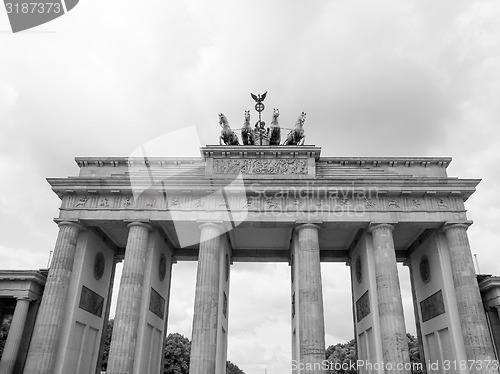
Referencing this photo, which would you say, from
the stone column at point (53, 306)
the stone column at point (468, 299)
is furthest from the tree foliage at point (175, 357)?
the stone column at point (468, 299)

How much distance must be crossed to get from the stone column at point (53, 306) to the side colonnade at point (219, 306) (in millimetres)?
54

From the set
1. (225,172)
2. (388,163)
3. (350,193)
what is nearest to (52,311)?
(225,172)

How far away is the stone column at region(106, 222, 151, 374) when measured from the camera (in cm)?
2145

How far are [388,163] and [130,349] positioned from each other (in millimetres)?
20294

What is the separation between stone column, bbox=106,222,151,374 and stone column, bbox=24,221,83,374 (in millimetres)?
3285

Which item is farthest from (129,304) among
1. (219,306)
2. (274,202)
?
(274,202)

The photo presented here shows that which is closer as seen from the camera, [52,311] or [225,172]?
[52,311]

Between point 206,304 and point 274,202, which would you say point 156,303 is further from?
point 274,202

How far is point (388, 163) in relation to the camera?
27.4 m

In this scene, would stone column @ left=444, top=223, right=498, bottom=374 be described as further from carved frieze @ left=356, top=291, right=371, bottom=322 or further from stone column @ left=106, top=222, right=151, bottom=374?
stone column @ left=106, top=222, right=151, bottom=374

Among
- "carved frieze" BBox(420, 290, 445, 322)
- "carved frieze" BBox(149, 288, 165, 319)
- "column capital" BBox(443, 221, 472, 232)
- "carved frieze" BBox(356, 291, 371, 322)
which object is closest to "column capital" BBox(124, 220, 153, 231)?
"carved frieze" BBox(149, 288, 165, 319)

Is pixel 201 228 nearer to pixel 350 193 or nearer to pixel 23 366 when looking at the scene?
pixel 350 193

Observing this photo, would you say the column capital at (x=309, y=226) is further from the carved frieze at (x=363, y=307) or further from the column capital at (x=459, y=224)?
the column capital at (x=459, y=224)

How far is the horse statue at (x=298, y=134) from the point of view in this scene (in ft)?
94.2
